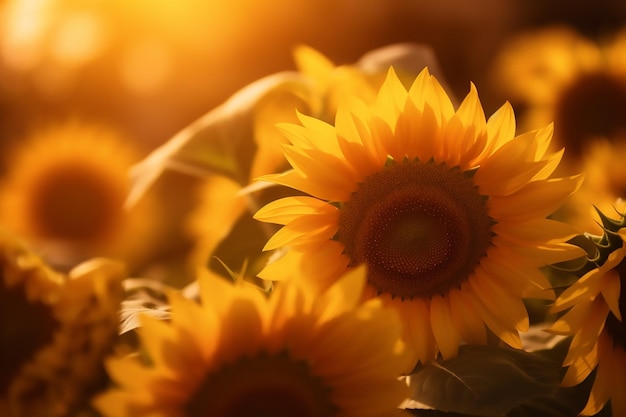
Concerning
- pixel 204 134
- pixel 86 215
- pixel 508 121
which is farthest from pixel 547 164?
pixel 86 215

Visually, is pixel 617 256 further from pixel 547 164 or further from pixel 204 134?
pixel 204 134

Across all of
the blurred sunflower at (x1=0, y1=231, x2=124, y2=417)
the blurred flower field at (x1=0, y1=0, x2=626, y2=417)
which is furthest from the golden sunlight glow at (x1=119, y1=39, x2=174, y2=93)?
the blurred sunflower at (x1=0, y1=231, x2=124, y2=417)

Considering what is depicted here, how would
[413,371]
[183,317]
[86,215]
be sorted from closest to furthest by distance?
[183,317] < [413,371] < [86,215]

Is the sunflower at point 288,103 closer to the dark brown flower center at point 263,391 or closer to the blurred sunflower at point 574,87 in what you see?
the dark brown flower center at point 263,391

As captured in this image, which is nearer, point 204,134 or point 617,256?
point 617,256

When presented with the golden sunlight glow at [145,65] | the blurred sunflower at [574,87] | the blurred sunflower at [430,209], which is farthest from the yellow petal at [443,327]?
the golden sunlight glow at [145,65]

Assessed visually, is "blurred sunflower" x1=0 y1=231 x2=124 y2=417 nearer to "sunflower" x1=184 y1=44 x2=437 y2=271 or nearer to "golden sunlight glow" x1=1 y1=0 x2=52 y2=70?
"sunflower" x1=184 y1=44 x2=437 y2=271
